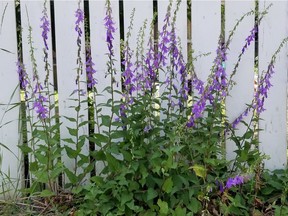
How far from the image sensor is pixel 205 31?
131 inches

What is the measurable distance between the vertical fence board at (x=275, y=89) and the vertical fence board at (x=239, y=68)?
85mm

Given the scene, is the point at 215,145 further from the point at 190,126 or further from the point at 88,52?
the point at 88,52

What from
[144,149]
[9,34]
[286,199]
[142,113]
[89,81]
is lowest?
[286,199]

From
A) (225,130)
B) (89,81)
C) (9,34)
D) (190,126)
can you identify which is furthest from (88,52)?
(225,130)

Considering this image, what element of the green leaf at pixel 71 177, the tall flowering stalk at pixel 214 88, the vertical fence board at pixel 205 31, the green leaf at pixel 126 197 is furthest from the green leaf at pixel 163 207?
the vertical fence board at pixel 205 31

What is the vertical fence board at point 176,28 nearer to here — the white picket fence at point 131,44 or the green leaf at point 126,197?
the white picket fence at point 131,44

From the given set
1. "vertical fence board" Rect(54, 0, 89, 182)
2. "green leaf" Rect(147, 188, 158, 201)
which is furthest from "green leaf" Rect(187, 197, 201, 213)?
"vertical fence board" Rect(54, 0, 89, 182)

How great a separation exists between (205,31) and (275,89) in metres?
0.60

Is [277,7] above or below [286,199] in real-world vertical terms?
→ above

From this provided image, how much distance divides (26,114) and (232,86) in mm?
1322

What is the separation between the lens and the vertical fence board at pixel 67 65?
329 cm

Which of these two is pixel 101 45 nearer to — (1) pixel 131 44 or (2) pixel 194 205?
(1) pixel 131 44

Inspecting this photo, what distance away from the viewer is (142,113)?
9.68ft

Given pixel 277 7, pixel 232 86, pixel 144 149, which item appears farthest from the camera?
pixel 277 7
